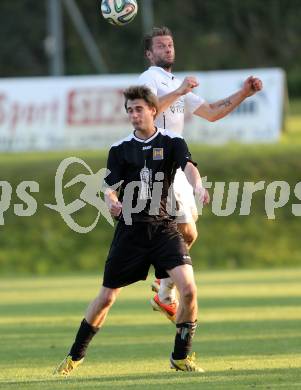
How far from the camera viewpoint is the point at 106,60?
51.6 m

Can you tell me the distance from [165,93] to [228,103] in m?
0.52

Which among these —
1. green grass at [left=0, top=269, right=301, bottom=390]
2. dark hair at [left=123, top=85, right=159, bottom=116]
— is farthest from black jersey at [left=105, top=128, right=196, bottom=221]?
green grass at [left=0, top=269, right=301, bottom=390]

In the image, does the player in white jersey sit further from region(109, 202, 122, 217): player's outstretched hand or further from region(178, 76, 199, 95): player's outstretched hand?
region(109, 202, 122, 217): player's outstretched hand

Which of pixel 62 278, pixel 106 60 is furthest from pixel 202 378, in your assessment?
pixel 106 60

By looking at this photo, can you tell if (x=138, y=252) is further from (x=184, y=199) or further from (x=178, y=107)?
(x=178, y=107)

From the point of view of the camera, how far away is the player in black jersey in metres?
Answer: 9.44

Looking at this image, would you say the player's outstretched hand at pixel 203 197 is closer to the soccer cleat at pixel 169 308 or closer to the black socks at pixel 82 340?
the black socks at pixel 82 340

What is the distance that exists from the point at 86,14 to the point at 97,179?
89.2 ft

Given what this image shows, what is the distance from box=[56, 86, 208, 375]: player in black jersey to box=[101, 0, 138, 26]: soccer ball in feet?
6.28

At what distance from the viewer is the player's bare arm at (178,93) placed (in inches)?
392

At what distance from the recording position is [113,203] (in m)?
9.19

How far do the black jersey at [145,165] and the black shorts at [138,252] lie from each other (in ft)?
0.36

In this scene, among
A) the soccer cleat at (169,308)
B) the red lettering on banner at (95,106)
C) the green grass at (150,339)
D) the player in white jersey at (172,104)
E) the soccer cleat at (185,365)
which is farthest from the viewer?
the red lettering on banner at (95,106)

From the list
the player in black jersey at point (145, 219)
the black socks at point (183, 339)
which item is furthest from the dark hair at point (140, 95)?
the black socks at point (183, 339)
